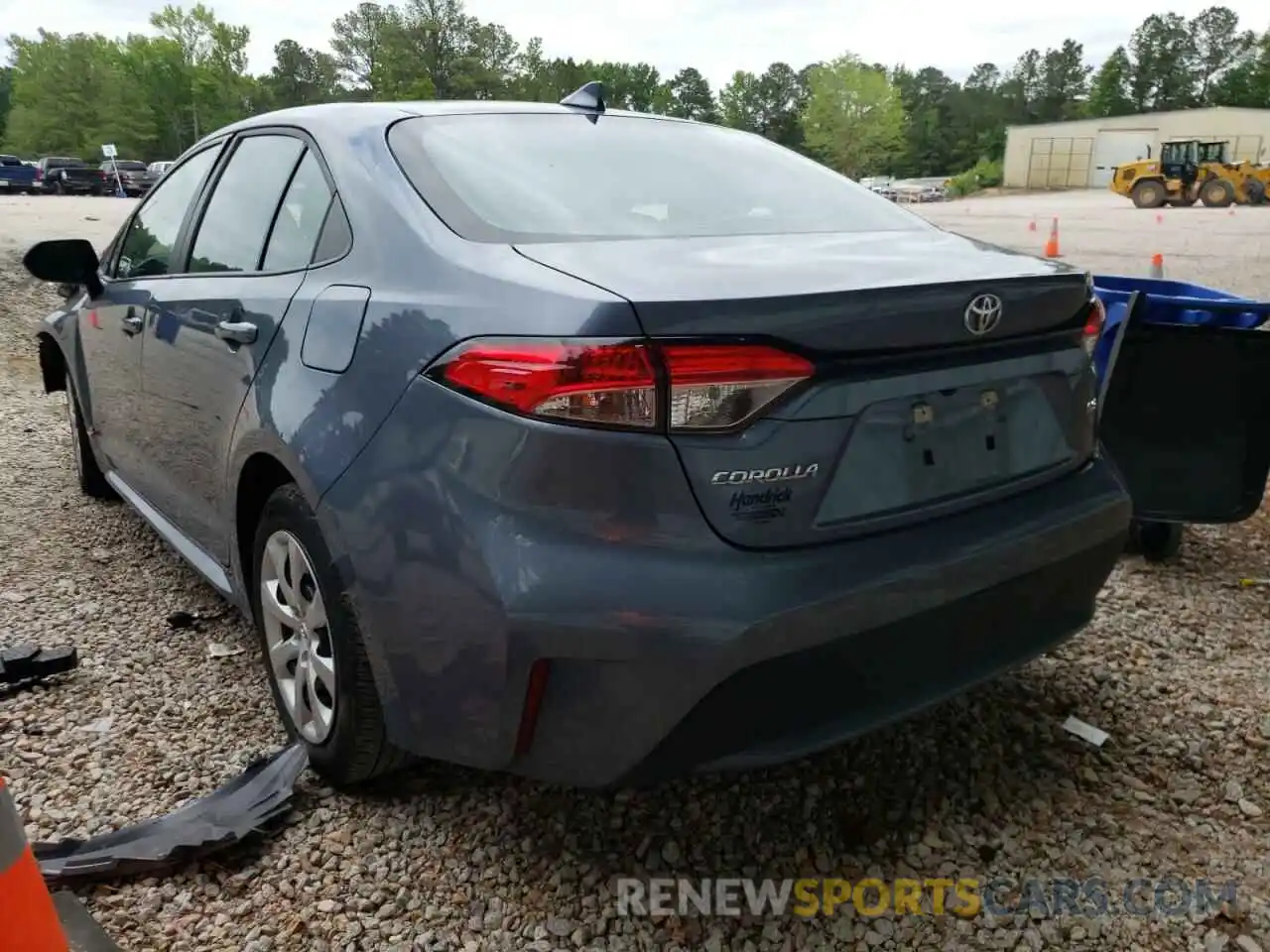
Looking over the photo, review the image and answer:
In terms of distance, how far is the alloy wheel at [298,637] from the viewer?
2400 mm

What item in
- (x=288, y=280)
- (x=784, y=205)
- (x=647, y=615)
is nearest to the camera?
(x=647, y=615)

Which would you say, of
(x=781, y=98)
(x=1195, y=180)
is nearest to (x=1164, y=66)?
(x=781, y=98)

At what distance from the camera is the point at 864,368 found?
1.91 meters

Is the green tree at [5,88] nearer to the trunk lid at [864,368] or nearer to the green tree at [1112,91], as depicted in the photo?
the green tree at [1112,91]

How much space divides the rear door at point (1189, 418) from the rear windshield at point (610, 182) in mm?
→ 1282

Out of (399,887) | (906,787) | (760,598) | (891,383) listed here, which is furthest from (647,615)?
Answer: (906,787)

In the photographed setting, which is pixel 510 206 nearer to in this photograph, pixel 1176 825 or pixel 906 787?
pixel 906 787

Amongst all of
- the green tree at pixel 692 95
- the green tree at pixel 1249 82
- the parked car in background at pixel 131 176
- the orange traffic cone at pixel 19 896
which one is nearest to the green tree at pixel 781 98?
the green tree at pixel 692 95

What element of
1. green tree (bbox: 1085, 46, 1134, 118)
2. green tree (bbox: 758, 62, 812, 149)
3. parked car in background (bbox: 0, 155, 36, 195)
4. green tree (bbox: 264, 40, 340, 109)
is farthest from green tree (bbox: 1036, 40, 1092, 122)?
parked car in background (bbox: 0, 155, 36, 195)

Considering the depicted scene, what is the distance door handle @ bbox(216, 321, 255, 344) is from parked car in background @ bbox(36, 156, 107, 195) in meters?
43.4

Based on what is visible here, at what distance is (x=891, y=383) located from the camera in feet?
6.37

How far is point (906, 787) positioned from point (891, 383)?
1115 millimetres

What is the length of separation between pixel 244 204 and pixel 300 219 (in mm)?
473

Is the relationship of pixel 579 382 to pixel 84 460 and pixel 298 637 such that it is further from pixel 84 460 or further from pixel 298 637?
pixel 84 460
